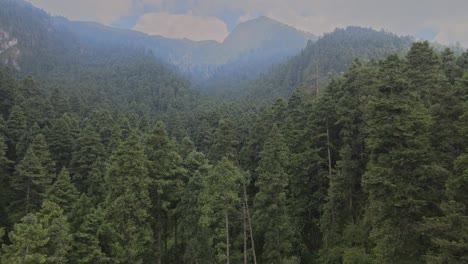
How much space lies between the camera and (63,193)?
98.4 ft

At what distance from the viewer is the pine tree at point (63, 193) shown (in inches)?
1170

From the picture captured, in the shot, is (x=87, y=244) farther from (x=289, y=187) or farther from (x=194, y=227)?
(x=289, y=187)

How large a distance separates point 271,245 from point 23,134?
108ft

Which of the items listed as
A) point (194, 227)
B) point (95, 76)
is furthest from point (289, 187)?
point (95, 76)

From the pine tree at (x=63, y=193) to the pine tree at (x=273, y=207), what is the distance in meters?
15.4

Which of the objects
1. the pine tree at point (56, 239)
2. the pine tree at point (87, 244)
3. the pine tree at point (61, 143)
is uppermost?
the pine tree at point (61, 143)

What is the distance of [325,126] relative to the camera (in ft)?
116

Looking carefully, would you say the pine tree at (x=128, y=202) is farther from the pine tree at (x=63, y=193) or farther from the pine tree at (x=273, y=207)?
the pine tree at (x=273, y=207)

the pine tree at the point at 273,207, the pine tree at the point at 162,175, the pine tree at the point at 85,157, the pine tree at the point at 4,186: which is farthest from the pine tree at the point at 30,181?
the pine tree at the point at 273,207

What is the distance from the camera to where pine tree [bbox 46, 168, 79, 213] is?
29708mm

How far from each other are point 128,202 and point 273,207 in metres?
11.1

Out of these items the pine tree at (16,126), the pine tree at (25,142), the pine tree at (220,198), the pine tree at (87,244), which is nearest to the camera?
Answer: the pine tree at (87,244)

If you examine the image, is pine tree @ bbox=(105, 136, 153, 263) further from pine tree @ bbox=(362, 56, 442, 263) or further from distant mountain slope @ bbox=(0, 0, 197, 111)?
distant mountain slope @ bbox=(0, 0, 197, 111)

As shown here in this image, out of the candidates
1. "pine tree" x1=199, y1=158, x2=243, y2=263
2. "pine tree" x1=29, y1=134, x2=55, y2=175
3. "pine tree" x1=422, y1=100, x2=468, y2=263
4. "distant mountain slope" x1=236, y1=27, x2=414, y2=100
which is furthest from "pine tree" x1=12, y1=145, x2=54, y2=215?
"distant mountain slope" x1=236, y1=27, x2=414, y2=100
